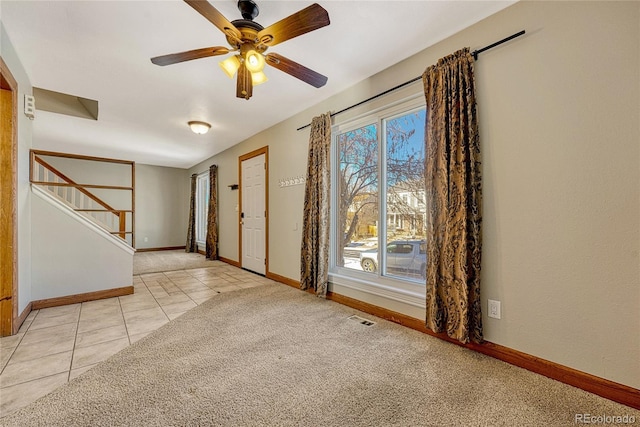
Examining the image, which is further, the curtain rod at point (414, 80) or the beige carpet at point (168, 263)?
the beige carpet at point (168, 263)

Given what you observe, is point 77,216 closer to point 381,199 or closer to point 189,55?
point 189,55

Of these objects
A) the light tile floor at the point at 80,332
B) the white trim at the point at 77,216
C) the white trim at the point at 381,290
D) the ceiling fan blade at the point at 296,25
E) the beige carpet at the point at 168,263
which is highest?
the ceiling fan blade at the point at 296,25

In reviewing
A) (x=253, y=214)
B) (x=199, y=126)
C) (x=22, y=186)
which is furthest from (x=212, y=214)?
(x=22, y=186)

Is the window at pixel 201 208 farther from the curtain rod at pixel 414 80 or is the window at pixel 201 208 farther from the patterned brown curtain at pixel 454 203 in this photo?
the patterned brown curtain at pixel 454 203

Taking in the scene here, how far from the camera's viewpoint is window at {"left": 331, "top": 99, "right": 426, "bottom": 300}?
8.93ft

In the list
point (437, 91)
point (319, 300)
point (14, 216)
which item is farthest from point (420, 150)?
point (14, 216)

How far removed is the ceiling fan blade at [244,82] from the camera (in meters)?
2.07

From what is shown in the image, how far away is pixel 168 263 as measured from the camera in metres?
5.99

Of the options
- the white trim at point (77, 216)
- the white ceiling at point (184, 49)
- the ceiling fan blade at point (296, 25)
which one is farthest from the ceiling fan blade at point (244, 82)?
the white trim at point (77, 216)

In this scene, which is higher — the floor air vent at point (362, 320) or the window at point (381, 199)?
the window at point (381, 199)

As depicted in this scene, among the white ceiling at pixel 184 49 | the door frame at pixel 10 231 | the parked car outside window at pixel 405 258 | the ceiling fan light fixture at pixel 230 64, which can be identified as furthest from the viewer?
the parked car outside window at pixel 405 258

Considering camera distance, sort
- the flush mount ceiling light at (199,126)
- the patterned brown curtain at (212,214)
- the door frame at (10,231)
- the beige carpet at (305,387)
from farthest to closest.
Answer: the patterned brown curtain at (212,214)
the flush mount ceiling light at (199,126)
the door frame at (10,231)
the beige carpet at (305,387)

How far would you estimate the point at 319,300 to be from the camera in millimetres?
3430

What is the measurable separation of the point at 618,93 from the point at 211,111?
4107mm
